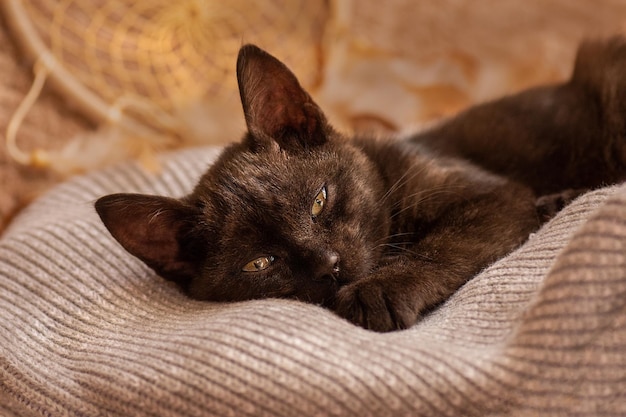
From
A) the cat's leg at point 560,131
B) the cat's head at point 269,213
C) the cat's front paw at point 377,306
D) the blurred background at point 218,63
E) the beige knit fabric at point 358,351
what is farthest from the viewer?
the blurred background at point 218,63

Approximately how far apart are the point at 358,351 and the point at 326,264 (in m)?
0.24

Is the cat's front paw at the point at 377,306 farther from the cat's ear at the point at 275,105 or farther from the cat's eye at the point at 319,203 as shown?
the cat's ear at the point at 275,105

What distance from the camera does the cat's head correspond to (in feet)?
3.91

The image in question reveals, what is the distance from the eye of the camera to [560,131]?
1.65 m

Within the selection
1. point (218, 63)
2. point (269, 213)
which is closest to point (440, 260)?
point (269, 213)

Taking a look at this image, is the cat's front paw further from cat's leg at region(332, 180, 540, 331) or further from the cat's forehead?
the cat's forehead

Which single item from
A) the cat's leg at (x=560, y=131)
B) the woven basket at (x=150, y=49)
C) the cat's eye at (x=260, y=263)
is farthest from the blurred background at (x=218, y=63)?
the cat's eye at (x=260, y=263)

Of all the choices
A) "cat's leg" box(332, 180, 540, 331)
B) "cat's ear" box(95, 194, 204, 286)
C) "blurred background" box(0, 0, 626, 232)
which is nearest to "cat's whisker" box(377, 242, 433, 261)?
"cat's leg" box(332, 180, 540, 331)

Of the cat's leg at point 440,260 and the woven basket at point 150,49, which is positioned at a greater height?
the woven basket at point 150,49

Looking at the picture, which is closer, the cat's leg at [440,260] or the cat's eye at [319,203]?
the cat's leg at [440,260]

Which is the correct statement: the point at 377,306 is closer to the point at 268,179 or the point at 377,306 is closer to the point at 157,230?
the point at 268,179

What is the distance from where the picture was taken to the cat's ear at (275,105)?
128 centimetres

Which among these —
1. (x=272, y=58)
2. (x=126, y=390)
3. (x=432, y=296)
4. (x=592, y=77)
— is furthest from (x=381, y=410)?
(x=592, y=77)

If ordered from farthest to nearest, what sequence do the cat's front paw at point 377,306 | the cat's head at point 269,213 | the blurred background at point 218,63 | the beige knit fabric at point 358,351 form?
the blurred background at point 218,63 < the cat's head at point 269,213 < the cat's front paw at point 377,306 < the beige knit fabric at point 358,351
